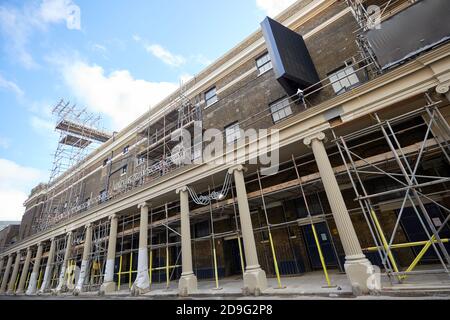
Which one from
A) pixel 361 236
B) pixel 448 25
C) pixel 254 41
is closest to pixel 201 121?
pixel 254 41

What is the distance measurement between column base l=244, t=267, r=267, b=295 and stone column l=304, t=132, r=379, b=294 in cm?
304

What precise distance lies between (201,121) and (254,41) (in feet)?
22.0

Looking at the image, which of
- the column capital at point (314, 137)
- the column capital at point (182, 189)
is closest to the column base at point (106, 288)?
the column capital at point (182, 189)

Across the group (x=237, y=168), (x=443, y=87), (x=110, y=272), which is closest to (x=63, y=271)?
(x=110, y=272)

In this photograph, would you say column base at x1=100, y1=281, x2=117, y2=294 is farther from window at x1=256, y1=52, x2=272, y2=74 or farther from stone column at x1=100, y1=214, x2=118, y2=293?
window at x1=256, y1=52, x2=272, y2=74

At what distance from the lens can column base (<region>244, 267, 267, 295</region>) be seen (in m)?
8.12

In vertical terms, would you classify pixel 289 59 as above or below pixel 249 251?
above

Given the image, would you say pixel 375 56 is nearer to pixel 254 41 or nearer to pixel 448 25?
pixel 448 25

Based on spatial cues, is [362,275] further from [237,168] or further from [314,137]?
[237,168]

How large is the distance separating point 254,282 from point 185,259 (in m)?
3.90

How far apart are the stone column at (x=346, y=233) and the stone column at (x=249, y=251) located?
3055 mm

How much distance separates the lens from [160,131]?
19031mm

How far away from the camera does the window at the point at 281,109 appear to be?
12812 millimetres

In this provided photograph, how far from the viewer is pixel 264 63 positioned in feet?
48.6
